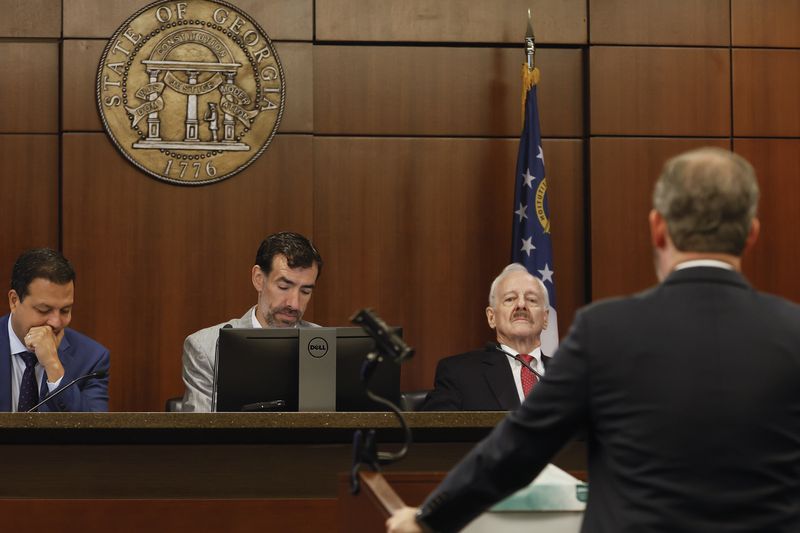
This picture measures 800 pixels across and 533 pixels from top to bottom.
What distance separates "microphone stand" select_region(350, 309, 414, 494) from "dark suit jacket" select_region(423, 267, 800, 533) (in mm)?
503

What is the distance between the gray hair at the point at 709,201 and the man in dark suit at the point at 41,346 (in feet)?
9.59

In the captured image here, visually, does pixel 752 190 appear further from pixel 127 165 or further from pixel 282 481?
pixel 127 165

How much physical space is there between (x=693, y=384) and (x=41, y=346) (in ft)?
10.1

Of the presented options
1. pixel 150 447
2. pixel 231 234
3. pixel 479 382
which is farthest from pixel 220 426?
pixel 231 234

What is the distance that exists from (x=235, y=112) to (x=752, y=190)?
4.24 metres

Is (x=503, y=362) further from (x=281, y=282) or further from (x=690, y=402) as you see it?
(x=690, y=402)

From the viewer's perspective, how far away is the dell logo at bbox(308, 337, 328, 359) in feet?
11.4

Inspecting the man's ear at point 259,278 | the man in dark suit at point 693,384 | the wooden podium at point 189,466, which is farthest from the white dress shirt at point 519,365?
the man in dark suit at point 693,384

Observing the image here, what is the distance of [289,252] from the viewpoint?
435 cm

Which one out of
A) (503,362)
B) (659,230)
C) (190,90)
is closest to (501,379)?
(503,362)

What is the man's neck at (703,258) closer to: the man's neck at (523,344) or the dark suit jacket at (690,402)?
the dark suit jacket at (690,402)

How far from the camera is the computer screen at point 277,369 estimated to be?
11.4 ft

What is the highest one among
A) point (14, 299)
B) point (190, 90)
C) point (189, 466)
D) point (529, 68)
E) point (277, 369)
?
point (529, 68)

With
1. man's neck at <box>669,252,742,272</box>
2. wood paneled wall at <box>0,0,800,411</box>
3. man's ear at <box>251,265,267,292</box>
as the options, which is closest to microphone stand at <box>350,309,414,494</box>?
man's neck at <box>669,252,742,272</box>
